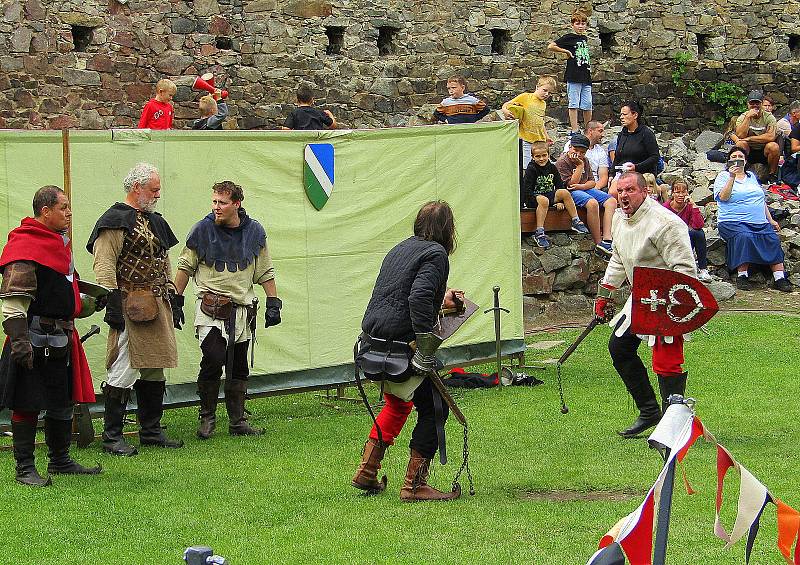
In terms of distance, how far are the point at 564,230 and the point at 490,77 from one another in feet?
25.8

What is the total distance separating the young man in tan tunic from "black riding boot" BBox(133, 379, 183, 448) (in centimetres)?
39

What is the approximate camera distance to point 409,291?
266 inches

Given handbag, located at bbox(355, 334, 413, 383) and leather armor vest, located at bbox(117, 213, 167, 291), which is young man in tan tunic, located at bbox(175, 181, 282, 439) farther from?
handbag, located at bbox(355, 334, 413, 383)

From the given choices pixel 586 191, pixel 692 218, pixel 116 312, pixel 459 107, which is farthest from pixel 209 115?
pixel 116 312

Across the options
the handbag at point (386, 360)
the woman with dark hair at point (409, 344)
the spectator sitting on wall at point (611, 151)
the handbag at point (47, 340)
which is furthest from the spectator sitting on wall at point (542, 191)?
the handbag at point (47, 340)

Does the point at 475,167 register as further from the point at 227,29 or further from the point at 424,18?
the point at 424,18

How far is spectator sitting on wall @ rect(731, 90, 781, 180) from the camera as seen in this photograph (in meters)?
17.8

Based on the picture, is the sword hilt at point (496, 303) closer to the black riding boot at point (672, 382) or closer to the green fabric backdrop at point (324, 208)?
the green fabric backdrop at point (324, 208)

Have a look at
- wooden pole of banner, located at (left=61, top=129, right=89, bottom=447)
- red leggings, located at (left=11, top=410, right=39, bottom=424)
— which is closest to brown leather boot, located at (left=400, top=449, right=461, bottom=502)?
red leggings, located at (left=11, top=410, right=39, bottom=424)

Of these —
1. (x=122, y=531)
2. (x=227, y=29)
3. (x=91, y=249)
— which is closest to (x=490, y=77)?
(x=227, y=29)

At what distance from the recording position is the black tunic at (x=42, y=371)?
23.3ft

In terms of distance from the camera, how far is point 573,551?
18.9ft

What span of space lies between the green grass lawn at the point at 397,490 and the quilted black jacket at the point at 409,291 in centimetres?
91

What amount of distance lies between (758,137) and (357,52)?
6110mm
